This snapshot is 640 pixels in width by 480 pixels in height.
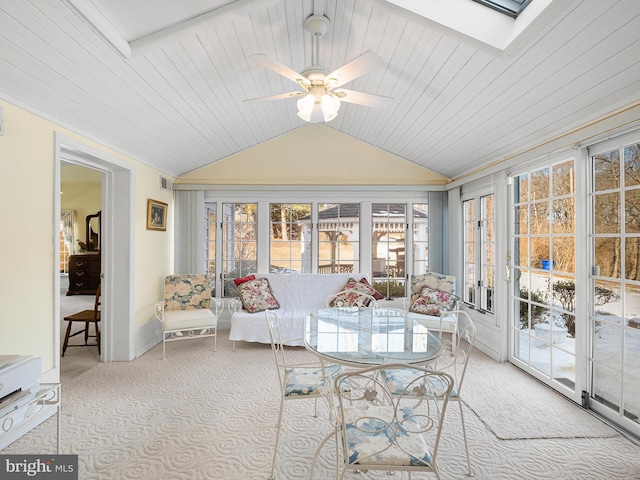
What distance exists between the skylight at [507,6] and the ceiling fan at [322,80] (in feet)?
2.45

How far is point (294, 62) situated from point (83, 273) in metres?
6.63

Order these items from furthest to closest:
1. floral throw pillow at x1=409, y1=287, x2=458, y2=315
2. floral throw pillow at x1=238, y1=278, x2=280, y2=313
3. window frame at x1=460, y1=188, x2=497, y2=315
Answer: floral throw pillow at x1=238, y1=278, x2=280, y2=313
floral throw pillow at x1=409, y1=287, x2=458, y2=315
window frame at x1=460, y1=188, x2=497, y2=315

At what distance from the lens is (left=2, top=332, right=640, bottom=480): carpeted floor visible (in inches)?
80.4

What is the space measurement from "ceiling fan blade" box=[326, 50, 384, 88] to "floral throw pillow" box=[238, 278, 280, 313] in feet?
9.64

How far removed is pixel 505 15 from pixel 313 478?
9.64ft

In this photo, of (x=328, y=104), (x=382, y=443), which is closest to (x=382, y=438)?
(x=382, y=443)

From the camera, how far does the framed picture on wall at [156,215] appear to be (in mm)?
4189

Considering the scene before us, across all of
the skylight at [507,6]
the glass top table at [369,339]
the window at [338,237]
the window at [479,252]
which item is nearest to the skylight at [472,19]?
the skylight at [507,6]

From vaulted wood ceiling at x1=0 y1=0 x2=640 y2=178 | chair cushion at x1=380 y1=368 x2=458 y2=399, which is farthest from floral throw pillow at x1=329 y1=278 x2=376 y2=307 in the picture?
vaulted wood ceiling at x1=0 y1=0 x2=640 y2=178

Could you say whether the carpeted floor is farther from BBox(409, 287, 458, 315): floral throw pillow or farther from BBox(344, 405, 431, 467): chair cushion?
BBox(409, 287, 458, 315): floral throw pillow

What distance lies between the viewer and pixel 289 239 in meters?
5.21

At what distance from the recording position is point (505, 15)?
211 centimetres

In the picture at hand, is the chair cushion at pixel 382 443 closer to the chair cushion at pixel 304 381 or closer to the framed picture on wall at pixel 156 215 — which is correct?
the chair cushion at pixel 304 381

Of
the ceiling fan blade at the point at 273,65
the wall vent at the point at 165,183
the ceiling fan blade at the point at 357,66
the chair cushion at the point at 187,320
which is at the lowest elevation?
the chair cushion at the point at 187,320
